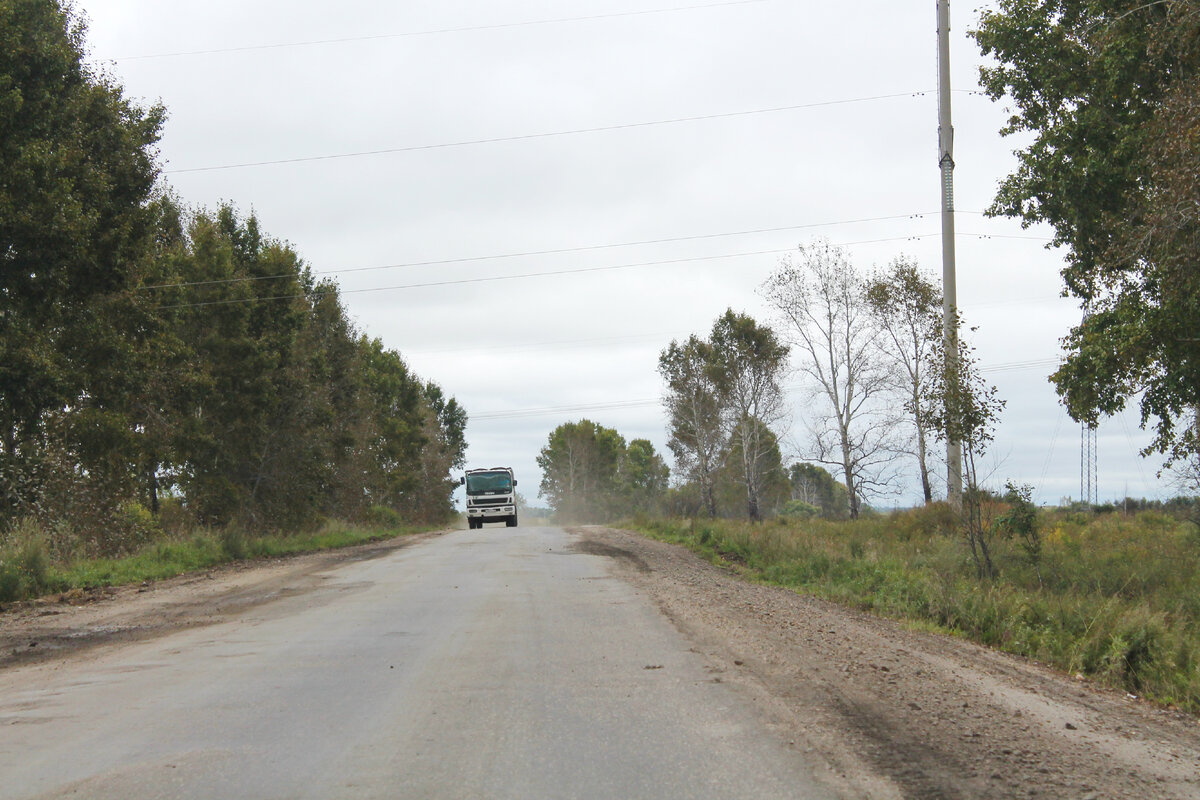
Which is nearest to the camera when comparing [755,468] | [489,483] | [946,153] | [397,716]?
[397,716]

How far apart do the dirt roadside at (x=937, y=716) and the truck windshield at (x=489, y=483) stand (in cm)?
3881

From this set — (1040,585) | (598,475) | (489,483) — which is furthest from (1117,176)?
(598,475)

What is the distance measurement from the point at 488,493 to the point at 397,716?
43335 mm

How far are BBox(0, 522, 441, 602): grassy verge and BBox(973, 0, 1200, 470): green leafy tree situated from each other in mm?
16281

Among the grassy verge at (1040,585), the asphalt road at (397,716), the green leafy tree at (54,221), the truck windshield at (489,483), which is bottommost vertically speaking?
the asphalt road at (397,716)

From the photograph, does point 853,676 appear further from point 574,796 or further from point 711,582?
point 711,582

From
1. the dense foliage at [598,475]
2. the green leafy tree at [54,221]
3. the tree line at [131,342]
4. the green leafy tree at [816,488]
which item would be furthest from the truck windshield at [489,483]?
the green leafy tree at [816,488]

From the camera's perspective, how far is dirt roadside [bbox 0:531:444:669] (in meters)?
9.62

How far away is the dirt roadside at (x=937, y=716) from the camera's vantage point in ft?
15.4

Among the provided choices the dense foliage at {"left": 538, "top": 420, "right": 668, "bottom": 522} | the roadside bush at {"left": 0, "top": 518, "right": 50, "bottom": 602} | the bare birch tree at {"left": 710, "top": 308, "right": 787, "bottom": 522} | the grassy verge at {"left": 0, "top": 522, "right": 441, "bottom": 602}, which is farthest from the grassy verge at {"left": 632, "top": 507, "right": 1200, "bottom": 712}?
the dense foliage at {"left": 538, "top": 420, "right": 668, "bottom": 522}

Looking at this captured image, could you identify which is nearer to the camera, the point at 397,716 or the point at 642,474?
the point at 397,716

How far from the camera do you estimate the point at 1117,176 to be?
1485cm

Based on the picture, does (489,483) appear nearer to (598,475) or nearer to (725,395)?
(725,395)

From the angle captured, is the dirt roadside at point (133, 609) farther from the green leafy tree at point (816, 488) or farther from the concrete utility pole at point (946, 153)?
the green leafy tree at point (816, 488)
